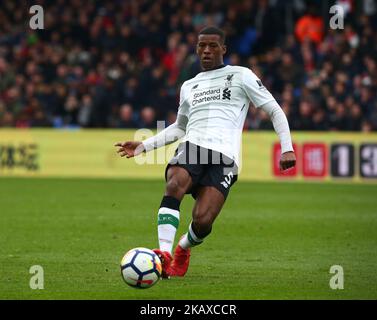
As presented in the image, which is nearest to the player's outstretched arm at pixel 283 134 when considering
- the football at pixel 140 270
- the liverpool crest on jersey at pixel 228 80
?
the liverpool crest on jersey at pixel 228 80

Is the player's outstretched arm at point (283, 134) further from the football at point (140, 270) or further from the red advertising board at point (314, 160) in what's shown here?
the red advertising board at point (314, 160)

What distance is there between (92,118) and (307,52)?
5562 millimetres

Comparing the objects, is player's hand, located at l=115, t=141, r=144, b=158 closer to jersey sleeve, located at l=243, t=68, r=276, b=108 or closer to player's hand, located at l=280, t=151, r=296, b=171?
jersey sleeve, located at l=243, t=68, r=276, b=108

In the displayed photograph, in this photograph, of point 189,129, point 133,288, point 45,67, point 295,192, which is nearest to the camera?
point 133,288

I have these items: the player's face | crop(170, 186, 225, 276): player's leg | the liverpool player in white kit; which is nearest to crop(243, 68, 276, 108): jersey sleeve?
the liverpool player in white kit

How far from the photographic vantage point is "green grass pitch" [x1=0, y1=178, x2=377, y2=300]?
26.9ft

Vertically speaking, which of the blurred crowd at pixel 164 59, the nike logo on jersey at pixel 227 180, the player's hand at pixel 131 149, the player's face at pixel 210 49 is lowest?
the nike logo on jersey at pixel 227 180

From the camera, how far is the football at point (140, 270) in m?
7.84

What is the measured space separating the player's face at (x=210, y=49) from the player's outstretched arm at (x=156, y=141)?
59 cm

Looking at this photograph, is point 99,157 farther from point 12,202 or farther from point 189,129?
point 189,129

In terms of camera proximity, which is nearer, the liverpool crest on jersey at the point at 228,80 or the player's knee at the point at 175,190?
the player's knee at the point at 175,190

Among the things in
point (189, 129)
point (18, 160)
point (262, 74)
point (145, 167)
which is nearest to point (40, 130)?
point (18, 160)

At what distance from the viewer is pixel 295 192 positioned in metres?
19.1

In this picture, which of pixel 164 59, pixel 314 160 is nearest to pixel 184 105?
pixel 314 160
